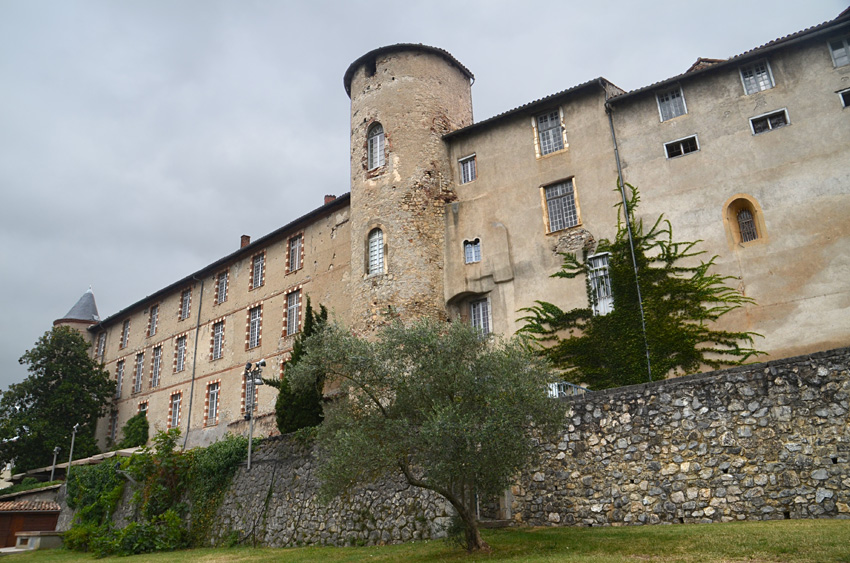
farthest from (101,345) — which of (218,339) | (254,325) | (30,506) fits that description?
(254,325)

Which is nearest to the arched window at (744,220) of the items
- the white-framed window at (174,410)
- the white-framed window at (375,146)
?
the white-framed window at (375,146)

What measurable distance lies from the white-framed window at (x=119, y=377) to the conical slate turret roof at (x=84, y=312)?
6.84 meters

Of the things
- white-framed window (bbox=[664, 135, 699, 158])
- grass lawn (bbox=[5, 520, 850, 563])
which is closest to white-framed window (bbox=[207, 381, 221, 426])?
grass lawn (bbox=[5, 520, 850, 563])

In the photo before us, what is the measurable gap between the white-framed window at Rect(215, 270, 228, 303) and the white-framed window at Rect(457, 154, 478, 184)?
15022mm

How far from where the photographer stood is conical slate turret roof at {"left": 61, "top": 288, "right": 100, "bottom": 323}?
44969mm

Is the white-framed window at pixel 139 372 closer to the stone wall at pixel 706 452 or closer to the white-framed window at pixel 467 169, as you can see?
the white-framed window at pixel 467 169

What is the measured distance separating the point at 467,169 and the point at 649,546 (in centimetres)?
1618

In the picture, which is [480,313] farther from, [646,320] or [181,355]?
[181,355]

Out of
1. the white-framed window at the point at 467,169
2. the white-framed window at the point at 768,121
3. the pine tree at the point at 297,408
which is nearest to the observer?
the white-framed window at the point at 768,121

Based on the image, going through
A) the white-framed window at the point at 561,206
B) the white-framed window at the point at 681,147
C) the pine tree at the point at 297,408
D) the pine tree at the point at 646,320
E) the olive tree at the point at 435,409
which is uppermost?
the white-framed window at the point at 681,147

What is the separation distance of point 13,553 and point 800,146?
29186 mm

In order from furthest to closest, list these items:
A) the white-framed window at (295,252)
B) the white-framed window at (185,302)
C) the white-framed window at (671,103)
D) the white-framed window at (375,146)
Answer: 1. the white-framed window at (185,302)
2. the white-framed window at (295,252)
3. the white-framed window at (375,146)
4. the white-framed window at (671,103)

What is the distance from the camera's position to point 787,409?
39.4 feet

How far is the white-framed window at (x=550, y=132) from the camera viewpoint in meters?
22.2
